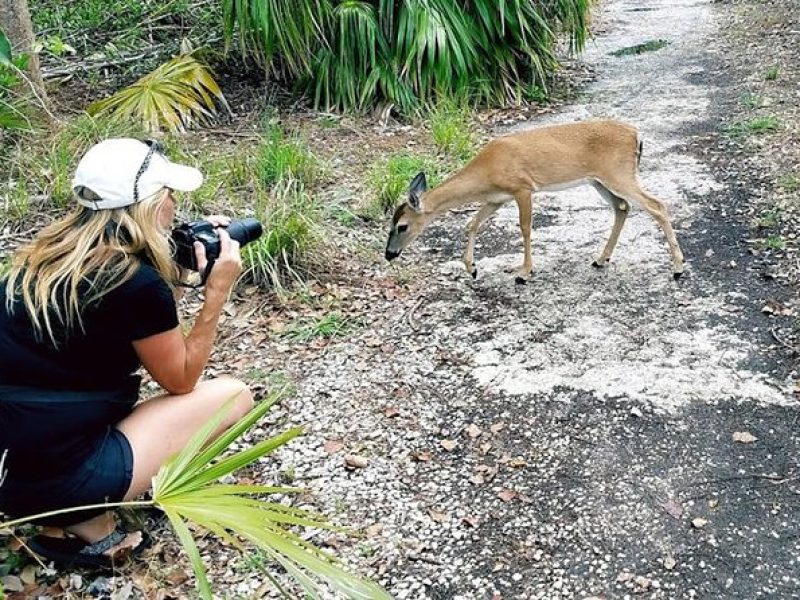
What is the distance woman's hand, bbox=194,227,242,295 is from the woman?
0.67 feet

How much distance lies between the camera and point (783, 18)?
39.1ft

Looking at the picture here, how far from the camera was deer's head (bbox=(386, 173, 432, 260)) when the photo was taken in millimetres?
5707

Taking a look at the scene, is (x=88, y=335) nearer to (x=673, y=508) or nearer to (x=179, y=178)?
(x=179, y=178)

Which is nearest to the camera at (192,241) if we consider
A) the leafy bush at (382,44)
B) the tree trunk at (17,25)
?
the tree trunk at (17,25)

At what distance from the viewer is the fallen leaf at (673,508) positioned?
11.5 ft

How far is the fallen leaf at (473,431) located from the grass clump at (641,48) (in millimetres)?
8632

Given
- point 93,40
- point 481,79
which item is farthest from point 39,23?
point 481,79

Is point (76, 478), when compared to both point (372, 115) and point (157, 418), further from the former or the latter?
point (372, 115)

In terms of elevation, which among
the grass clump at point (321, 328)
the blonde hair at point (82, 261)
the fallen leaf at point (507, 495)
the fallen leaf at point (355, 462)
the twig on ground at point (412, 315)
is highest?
the blonde hair at point (82, 261)

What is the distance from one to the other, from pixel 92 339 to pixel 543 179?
11.4ft

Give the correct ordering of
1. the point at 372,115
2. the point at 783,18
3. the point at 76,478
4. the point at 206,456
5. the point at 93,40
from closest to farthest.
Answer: the point at 206,456 → the point at 76,478 → the point at 372,115 → the point at 93,40 → the point at 783,18

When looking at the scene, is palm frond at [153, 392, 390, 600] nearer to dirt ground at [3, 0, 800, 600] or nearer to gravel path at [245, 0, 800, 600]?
dirt ground at [3, 0, 800, 600]

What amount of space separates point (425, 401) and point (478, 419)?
1.07 ft

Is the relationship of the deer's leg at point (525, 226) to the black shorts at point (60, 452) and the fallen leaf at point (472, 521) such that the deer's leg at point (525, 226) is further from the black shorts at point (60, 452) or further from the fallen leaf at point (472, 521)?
the black shorts at point (60, 452)
